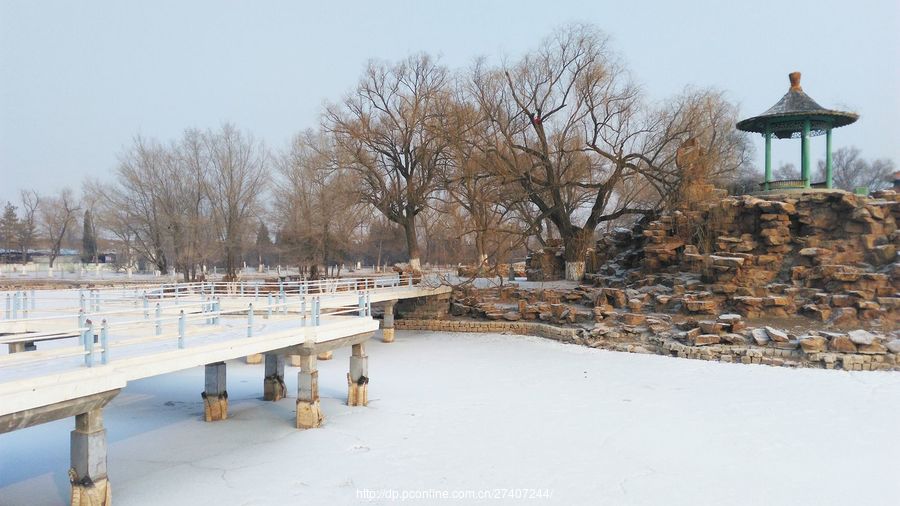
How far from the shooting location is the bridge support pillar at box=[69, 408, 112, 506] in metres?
7.40

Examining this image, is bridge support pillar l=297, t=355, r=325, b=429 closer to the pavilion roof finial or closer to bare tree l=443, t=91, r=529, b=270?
bare tree l=443, t=91, r=529, b=270

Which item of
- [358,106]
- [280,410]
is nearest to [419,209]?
[358,106]

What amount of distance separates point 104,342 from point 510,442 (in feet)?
23.7

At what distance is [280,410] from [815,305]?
64.2 ft

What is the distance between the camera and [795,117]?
26797 mm

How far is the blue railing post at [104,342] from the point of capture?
7.47 metres

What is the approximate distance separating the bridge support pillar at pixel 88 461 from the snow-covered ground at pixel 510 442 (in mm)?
1187

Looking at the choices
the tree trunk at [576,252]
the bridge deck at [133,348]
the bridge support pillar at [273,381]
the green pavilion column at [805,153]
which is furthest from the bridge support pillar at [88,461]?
the green pavilion column at [805,153]

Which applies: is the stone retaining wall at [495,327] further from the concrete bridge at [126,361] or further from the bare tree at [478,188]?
the concrete bridge at [126,361]

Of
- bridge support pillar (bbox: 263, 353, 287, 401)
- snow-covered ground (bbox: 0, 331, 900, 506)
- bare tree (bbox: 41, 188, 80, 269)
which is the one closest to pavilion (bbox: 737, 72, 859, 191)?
snow-covered ground (bbox: 0, 331, 900, 506)

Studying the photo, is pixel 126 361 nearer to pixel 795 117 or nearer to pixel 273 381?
pixel 273 381

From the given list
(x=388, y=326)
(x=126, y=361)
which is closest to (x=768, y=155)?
(x=388, y=326)

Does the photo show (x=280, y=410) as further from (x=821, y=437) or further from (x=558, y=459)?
(x=821, y=437)

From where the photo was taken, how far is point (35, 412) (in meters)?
6.67
